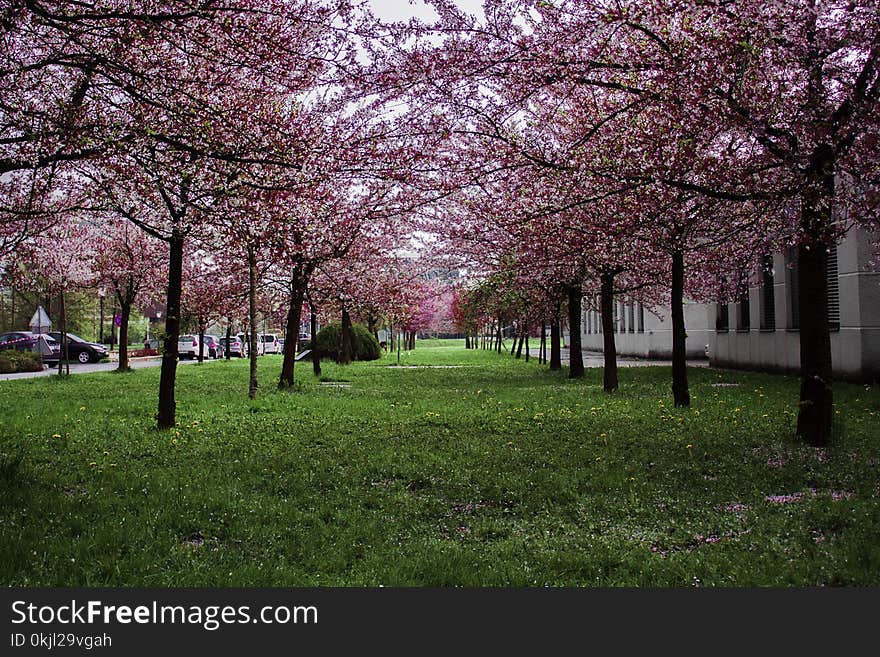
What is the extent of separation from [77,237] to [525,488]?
966 inches

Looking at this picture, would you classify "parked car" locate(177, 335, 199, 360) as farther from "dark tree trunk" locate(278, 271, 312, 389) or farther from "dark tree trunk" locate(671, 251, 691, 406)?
"dark tree trunk" locate(671, 251, 691, 406)

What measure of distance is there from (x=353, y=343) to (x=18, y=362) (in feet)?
51.8

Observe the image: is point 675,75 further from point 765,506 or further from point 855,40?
point 765,506

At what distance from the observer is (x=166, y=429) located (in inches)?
388

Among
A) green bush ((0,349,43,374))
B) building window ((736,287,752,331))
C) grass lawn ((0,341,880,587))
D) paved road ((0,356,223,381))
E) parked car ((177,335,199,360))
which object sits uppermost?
building window ((736,287,752,331))

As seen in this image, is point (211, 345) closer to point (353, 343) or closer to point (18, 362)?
point (353, 343)

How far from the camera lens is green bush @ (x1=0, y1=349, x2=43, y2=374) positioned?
26.8 metres

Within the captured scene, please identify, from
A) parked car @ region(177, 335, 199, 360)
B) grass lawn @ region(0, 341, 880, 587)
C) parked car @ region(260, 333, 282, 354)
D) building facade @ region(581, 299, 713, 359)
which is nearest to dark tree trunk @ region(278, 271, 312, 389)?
grass lawn @ region(0, 341, 880, 587)

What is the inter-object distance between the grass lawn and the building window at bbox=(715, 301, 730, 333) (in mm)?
14832

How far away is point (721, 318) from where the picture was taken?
2672 cm

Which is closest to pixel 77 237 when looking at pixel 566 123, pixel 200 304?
pixel 200 304

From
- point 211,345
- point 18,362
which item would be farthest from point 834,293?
point 211,345

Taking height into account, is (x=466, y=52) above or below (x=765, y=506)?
above

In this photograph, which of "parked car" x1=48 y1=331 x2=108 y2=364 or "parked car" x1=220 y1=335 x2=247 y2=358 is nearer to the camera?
"parked car" x1=48 y1=331 x2=108 y2=364
